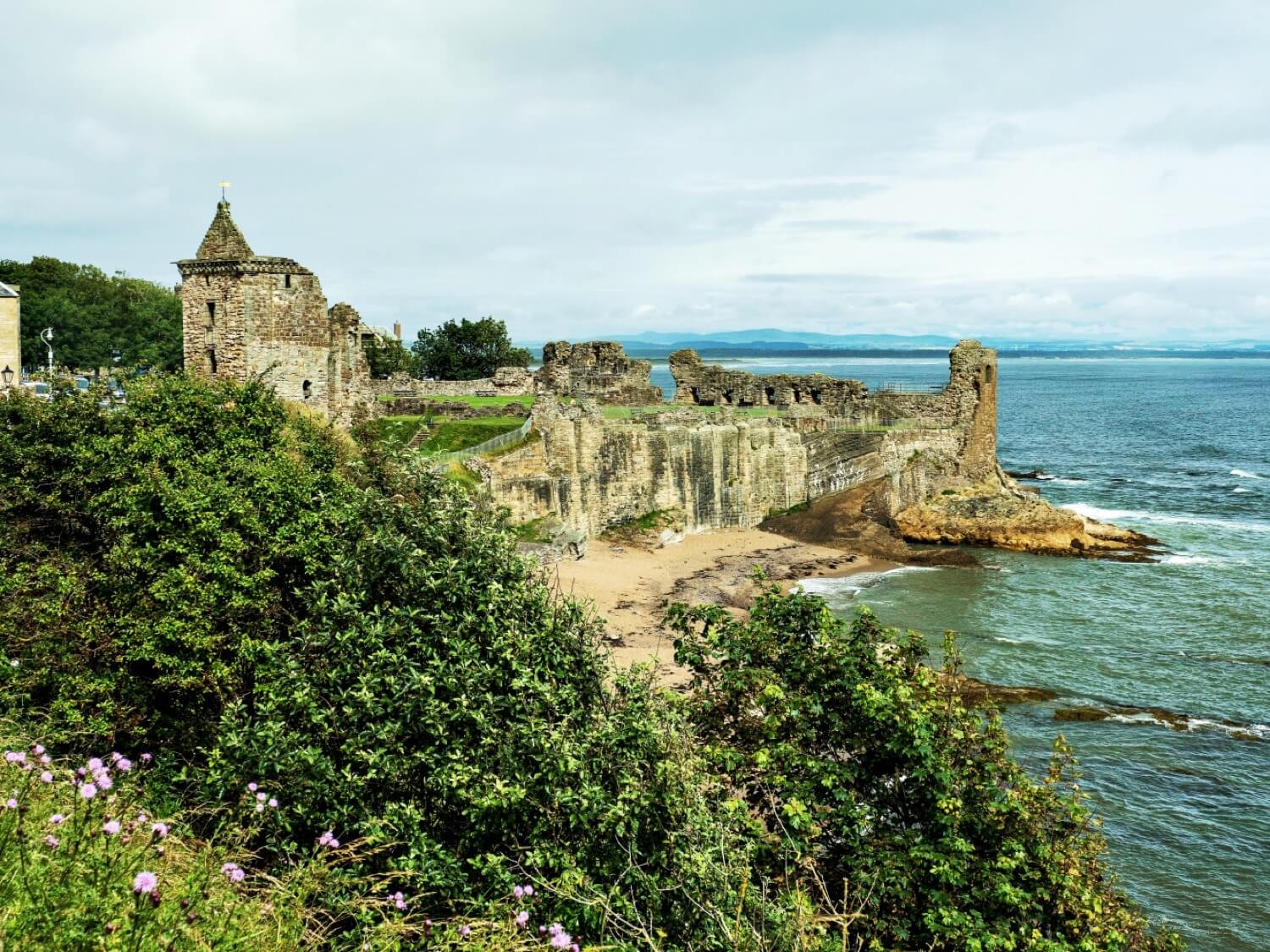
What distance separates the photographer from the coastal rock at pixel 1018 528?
40875mm

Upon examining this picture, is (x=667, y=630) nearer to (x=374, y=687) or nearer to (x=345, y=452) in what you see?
(x=345, y=452)

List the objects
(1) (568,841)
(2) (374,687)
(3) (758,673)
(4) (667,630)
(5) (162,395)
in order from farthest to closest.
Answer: (4) (667,630) → (5) (162,395) → (3) (758,673) → (2) (374,687) → (1) (568,841)

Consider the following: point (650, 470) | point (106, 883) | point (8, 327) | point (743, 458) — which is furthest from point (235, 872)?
point (743, 458)

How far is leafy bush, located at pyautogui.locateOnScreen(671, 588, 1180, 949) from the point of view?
9812 millimetres

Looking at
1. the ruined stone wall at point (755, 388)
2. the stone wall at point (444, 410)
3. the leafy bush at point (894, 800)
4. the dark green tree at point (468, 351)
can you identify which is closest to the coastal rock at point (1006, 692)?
the leafy bush at point (894, 800)

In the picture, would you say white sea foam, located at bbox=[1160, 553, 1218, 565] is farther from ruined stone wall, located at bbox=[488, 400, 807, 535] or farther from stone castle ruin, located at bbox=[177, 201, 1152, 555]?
→ ruined stone wall, located at bbox=[488, 400, 807, 535]

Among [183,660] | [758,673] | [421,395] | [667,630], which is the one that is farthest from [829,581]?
[183,660]

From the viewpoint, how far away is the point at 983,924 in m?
9.62

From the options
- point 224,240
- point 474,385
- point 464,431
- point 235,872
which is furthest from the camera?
point 474,385

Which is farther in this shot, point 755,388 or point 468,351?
point 468,351

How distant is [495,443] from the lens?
32594 mm

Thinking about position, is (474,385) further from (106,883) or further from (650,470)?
(106,883)

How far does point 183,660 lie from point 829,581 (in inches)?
1034

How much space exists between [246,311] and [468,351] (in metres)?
37.9
